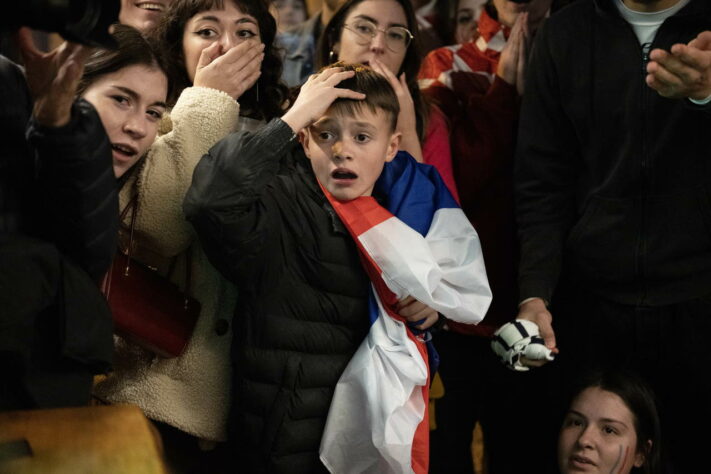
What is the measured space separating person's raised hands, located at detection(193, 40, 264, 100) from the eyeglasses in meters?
0.46

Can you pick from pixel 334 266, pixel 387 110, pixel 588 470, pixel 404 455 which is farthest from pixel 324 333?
pixel 588 470

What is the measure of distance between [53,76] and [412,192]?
3.26 ft

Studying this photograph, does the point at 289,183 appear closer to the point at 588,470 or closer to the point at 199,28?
the point at 199,28

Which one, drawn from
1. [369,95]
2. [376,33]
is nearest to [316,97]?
[369,95]

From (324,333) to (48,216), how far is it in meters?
0.73

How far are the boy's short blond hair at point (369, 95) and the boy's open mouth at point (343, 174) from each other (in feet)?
0.42

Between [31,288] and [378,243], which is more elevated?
[31,288]

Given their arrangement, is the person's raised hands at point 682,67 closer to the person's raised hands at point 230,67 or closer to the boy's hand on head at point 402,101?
Result: the boy's hand on head at point 402,101

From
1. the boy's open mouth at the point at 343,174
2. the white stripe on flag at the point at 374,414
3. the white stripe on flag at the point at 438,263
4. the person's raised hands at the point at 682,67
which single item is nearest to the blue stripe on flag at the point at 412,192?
the white stripe on flag at the point at 438,263

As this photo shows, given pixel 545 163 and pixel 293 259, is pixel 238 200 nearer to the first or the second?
pixel 293 259

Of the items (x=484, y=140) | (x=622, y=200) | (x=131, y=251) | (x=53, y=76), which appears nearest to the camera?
(x=53, y=76)

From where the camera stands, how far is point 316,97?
6.70ft

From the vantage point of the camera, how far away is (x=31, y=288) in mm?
1386

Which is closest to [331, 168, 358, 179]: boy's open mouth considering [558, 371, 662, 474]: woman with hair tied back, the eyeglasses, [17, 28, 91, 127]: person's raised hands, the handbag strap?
the handbag strap
